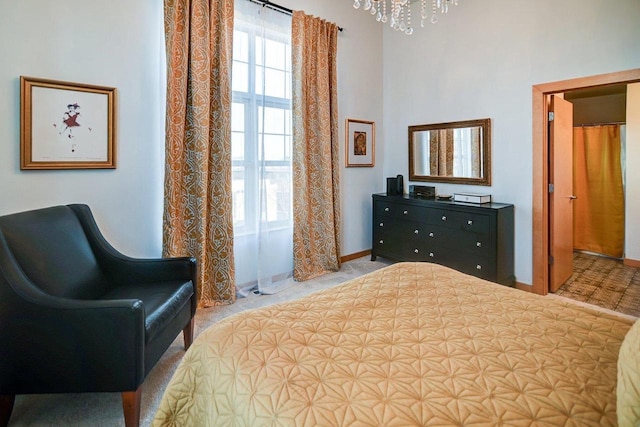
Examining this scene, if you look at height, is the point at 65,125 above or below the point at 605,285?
above

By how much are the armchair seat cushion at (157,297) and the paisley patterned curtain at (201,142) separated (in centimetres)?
68

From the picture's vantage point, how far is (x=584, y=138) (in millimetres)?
5078

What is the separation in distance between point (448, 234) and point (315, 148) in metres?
1.77

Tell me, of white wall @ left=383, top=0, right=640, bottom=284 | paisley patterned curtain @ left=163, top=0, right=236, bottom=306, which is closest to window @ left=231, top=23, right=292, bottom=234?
paisley patterned curtain @ left=163, top=0, right=236, bottom=306

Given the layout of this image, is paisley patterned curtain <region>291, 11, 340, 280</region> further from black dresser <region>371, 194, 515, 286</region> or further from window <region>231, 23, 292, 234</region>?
black dresser <region>371, 194, 515, 286</region>

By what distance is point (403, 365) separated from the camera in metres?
1.02

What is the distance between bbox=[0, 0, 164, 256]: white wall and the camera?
2.26 metres

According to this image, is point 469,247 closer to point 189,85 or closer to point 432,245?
point 432,245

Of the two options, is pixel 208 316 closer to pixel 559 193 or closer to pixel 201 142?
pixel 201 142

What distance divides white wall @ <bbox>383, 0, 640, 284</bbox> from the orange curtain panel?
7.63ft

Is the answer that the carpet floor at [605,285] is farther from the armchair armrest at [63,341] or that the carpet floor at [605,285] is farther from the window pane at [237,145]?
the armchair armrest at [63,341]

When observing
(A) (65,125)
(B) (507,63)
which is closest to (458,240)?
(B) (507,63)

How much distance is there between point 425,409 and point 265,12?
374 centimetres

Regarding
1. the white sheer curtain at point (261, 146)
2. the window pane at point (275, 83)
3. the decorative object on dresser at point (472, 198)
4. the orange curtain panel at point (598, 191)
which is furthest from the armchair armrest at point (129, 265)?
the orange curtain panel at point (598, 191)
